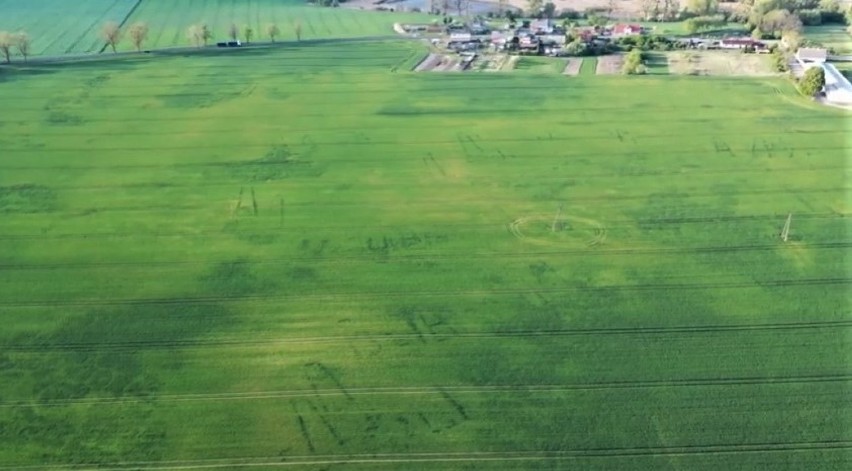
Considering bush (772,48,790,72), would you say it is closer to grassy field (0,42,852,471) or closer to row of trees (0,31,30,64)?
grassy field (0,42,852,471)

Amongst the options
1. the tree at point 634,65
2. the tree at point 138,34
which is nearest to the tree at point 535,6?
the tree at point 634,65

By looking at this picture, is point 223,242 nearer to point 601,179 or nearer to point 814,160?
point 601,179

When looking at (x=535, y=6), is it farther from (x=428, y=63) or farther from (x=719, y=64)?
(x=719, y=64)

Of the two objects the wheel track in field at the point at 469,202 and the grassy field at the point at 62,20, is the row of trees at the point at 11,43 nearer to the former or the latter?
the grassy field at the point at 62,20

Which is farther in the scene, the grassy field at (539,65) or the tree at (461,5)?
the tree at (461,5)

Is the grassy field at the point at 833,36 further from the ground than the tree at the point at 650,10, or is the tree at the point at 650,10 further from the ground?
the tree at the point at 650,10

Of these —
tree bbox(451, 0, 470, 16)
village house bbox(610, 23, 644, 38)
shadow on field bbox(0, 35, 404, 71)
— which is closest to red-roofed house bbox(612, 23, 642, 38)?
village house bbox(610, 23, 644, 38)

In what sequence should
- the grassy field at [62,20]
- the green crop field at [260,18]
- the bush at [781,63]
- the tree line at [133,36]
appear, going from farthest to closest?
the green crop field at [260,18] < the grassy field at [62,20] < the tree line at [133,36] < the bush at [781,63]
